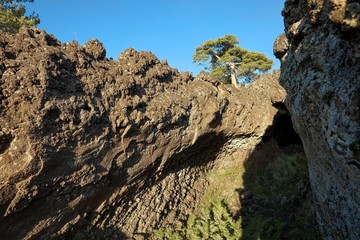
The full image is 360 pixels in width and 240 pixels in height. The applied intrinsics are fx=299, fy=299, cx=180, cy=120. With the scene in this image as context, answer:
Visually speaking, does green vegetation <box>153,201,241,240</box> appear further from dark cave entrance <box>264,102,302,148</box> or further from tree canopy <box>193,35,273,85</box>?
tree canopy <box>193,35,273,85</box>

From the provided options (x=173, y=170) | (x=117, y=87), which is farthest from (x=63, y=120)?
(x=173, y=170)

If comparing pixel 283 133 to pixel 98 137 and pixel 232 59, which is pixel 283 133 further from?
pixel 232 59

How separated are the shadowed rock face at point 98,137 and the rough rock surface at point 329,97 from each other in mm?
4304

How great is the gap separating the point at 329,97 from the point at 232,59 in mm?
34367

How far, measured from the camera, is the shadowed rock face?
6754 millimetres

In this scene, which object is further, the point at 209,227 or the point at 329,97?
the point at 209,227

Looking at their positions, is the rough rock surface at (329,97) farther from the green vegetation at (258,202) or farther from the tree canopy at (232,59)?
the tree canopy at (232,59)

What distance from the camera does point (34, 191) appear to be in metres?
6.81

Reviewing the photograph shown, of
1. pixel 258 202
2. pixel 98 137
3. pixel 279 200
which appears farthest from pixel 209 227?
pixel 98 137

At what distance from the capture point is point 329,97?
218 inches

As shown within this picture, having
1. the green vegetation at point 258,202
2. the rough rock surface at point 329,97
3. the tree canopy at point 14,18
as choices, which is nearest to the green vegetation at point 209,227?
the green vegetation at point 258,202

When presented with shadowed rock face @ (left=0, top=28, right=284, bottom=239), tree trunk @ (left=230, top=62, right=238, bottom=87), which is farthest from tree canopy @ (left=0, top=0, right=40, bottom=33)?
tree trunk @ (left=230, top=62, right=238, bottom=87)

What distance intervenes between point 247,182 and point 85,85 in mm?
8290

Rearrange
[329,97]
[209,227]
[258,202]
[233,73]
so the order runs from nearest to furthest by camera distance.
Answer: [329,97] → [209,227] → [258,202] → [233,73]
